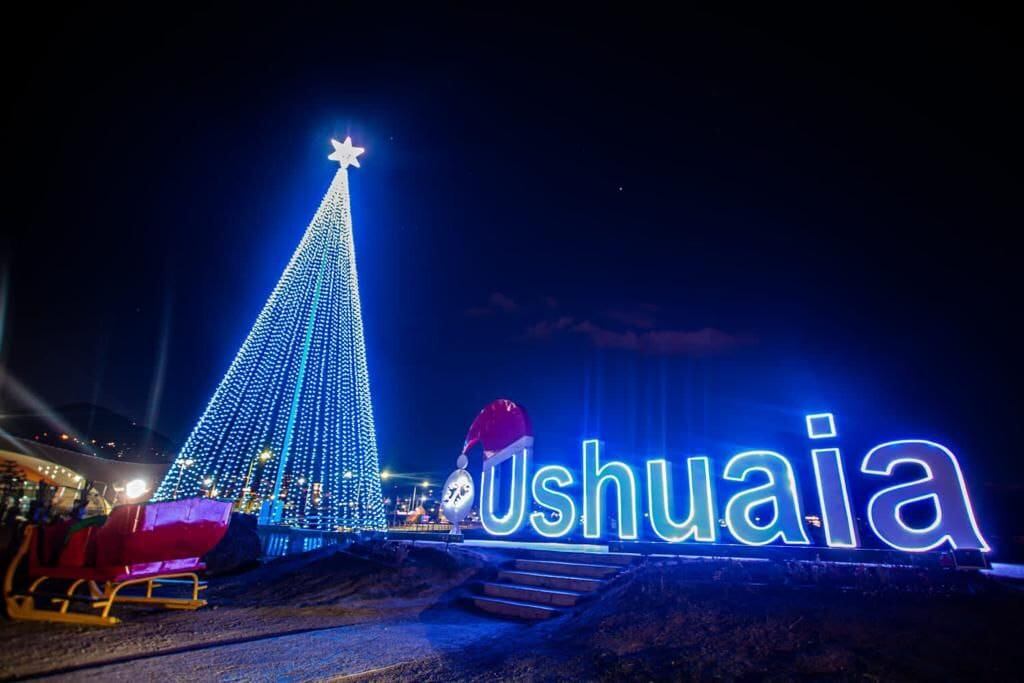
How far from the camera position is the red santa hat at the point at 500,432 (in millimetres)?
14173

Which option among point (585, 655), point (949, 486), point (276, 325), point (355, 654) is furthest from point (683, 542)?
point (276, 325)

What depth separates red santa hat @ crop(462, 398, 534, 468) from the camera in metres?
14.2

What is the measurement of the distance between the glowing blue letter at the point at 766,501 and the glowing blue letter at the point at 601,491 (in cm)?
224

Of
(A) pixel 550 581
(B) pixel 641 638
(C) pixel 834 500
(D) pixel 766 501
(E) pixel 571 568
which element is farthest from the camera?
(D) pixel 766 501

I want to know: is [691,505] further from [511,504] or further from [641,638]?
[641,638]

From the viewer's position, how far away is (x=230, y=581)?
10.7 m

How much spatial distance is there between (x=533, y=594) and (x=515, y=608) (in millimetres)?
494

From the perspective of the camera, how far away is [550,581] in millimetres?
9125

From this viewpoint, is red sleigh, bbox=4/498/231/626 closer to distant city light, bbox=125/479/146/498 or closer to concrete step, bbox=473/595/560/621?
concrete step, bbox=473/595/560/621

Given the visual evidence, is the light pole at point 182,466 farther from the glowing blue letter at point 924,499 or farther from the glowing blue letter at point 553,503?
the glowing blue letter at point 924,499

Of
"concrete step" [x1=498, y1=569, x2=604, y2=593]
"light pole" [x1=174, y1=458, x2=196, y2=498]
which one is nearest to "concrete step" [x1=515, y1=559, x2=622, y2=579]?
"concrete step" [x1=498, y1=569, x2=604, y2=593]

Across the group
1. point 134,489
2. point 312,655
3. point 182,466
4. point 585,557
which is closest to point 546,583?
point 585,557

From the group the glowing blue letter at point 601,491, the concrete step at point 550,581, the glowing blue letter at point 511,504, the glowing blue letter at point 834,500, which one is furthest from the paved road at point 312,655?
the glowing blue letter at point 834,500

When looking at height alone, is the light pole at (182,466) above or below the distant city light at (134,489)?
above
